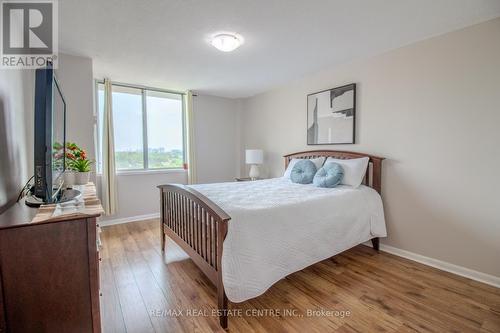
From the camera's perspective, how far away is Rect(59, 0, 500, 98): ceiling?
1883 mm

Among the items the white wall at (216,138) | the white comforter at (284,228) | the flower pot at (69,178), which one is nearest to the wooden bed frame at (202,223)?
the white comforter at (284,228)

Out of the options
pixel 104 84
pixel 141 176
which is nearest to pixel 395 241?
pixel 141 176

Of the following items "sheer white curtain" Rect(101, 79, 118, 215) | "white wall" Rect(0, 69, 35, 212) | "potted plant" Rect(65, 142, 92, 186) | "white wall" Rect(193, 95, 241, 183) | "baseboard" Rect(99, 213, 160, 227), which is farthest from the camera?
"white wall" Rect(193, 95, 241, 183)

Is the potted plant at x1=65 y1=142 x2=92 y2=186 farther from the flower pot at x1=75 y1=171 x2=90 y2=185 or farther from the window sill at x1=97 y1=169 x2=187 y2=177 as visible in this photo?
the window sill at x1=97 y1=169 x2=187 y2=177

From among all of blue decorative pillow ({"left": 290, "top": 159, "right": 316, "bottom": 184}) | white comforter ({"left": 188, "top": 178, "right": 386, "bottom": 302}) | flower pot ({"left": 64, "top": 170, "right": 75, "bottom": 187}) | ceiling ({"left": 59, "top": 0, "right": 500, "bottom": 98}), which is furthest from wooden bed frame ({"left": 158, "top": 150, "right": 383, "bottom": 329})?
ceiling ({"left": 59, "top": 0, "right": 500, "bottom": 98})

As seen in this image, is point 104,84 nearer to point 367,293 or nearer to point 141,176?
point 141,176

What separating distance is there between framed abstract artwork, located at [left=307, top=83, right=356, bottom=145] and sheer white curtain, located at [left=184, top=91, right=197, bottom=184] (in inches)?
87.5

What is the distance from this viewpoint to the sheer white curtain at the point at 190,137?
4.50 metres

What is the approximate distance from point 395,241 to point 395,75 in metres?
1.94

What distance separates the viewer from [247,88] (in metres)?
4.37

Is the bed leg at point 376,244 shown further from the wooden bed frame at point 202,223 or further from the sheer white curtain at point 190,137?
the sheer white curtain at point 190,137

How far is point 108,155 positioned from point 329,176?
10.9ft

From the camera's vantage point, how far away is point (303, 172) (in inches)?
129

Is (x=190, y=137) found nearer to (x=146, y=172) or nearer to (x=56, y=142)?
(x=146, y=172)
